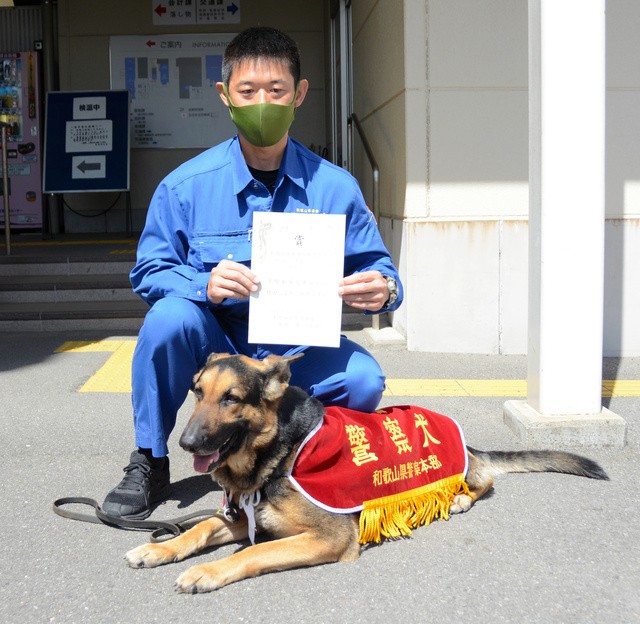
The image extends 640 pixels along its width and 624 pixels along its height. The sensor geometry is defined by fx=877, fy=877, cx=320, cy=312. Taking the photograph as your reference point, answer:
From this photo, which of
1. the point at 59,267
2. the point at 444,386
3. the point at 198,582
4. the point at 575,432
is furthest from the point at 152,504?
the point at 59,267

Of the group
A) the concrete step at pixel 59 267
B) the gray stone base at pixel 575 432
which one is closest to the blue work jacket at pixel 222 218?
the gray stone base at pixel 575 432

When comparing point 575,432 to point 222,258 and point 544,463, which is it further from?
point 222,258

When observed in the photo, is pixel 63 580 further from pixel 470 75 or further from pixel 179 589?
pixel 470 75

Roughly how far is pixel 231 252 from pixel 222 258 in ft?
0.15

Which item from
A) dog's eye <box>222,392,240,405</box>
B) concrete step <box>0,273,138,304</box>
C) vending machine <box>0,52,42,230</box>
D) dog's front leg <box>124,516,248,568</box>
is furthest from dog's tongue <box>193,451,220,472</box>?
vending machine <box>0,52,42,230</box>

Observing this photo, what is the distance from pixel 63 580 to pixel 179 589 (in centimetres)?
43

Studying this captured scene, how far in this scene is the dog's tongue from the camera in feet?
9.23

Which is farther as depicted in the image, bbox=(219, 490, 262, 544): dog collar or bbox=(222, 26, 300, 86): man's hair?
bbox=(222, 26, 300, 86): man's hair

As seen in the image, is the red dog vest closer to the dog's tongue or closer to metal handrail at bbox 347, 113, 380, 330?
the dog's tongue

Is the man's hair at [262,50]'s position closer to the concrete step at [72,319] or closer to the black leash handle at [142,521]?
the black leash handle at [142,521]

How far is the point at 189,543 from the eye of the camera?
3.06m

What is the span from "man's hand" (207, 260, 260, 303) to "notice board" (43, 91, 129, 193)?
27.6 feet

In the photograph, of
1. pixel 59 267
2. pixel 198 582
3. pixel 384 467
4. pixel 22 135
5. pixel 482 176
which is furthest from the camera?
pixel 22 135

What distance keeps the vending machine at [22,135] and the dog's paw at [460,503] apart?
9.93m
